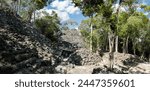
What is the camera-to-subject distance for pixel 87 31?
44.9 m

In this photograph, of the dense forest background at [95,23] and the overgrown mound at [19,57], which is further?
the dense forest background at [95,23]

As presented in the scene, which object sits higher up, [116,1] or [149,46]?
[116,1]

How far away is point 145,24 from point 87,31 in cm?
1027

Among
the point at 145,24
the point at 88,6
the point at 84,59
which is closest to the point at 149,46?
the point at 145,24

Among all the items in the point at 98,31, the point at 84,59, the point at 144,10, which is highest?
the point at 144,10

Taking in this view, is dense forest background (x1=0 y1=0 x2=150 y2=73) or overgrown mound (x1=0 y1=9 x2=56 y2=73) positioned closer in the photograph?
overgrown mound (x1=0 y1=9 x2=56 y2=73)

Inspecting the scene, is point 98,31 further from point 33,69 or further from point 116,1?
point 33,69

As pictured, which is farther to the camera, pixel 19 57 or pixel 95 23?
pixel 95 23

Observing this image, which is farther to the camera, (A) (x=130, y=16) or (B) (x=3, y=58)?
(A) (x=130, y=16)

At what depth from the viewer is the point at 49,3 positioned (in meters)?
36.9

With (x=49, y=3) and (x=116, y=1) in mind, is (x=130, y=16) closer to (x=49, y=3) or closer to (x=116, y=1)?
(x=49, y=3)

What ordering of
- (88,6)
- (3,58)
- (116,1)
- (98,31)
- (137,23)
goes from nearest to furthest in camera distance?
(3,58) → (88,6) → (116,1) → (137,23) → (98,31)

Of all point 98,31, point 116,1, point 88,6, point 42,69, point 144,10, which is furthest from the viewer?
point 98,31

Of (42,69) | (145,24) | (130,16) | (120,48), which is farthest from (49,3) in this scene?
(42,69)
